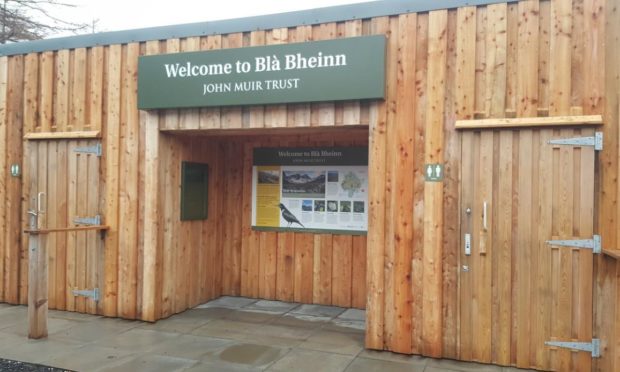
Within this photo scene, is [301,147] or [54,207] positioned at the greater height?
[301,147]

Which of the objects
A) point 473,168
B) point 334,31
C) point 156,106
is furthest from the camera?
point 156,106

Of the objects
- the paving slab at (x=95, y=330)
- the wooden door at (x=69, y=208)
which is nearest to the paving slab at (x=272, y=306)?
the paving slab at (x=95, y=330)

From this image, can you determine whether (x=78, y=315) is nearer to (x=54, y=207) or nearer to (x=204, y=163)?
(x=54, y=207)

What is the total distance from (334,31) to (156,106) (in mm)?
2437

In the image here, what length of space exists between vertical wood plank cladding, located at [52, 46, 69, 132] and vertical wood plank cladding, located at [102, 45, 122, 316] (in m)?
0.73

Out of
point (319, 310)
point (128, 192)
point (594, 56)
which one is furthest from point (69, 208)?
point (594, 56)

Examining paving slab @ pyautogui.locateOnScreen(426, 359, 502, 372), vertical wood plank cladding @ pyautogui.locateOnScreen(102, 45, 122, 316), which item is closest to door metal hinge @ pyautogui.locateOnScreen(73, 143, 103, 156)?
vertical wood plank cladding @ pyautogui.locateOnScreen(102, 45, 122, 316)

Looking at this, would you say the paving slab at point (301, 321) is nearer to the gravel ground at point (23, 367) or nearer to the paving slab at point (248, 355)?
the paving slab at point (248, 355)

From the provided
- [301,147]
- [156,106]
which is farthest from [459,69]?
[156,106]

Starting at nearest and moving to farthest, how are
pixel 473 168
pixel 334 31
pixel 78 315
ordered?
pixel 473 168, pixel 334 31, pixel 78 315

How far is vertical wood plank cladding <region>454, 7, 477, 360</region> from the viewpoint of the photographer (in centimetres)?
516

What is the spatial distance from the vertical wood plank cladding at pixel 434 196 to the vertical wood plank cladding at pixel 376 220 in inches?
18.3

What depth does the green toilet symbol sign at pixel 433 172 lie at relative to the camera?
5285 mm

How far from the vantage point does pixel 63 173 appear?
23.4ft
